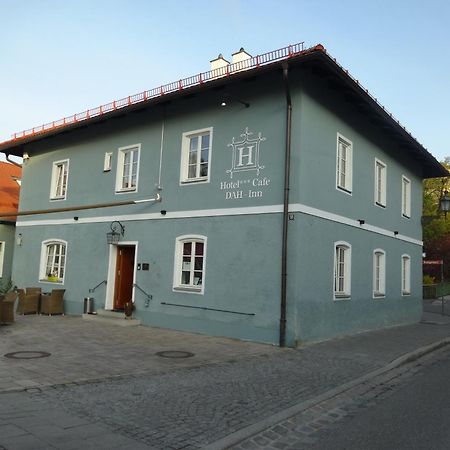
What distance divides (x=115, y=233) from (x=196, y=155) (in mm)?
3689

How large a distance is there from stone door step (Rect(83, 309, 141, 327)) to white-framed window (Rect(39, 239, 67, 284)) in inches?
106

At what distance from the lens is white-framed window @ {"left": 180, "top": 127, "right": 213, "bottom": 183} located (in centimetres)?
1338

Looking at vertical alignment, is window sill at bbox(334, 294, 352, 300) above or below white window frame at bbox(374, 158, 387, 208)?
below

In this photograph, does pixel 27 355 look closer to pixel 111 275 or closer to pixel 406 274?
pixel 111 275

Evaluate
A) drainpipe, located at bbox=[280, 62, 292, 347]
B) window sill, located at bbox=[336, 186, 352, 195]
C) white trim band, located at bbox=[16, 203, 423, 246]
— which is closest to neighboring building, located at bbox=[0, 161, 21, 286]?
white trim band, located at bbox=[16, 203, 423, 246]

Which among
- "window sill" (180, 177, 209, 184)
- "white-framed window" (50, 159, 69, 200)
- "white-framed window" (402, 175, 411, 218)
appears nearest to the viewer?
"window sill" (180, 177, 209, 184)

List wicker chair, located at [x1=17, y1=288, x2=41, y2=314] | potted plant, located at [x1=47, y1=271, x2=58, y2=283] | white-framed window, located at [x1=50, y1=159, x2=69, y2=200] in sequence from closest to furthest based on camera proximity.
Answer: wicker chair, located at [x1=17, y1=288, x2=41, y2=314] → potted plant, located at [x1=47, y1=271, x2=58, y2=283] → white-framed window, located at [x1=50, y1=159, x2=69, y2=200]

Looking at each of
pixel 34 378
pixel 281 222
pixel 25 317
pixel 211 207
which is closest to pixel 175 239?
pixel 211 207

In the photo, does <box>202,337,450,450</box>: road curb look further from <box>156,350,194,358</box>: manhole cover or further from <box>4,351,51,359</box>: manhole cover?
<box>4,351,51,359</box>: manhole cover

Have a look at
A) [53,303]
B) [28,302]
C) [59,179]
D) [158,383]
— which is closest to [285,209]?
[158,383]

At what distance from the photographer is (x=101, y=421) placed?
209 inches

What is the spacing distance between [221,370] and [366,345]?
192 inches

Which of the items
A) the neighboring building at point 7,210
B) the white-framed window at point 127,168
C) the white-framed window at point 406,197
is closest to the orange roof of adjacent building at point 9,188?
the neighboring building at point 7,210

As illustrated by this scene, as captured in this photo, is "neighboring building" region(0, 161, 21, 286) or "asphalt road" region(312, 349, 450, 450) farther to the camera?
"neighboring building" region(0, 161, 21, 286)
